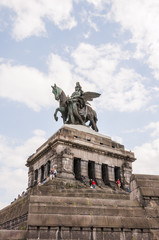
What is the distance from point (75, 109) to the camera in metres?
28.5

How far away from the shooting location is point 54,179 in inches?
776

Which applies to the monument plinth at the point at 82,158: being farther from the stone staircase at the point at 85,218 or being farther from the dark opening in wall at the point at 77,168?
the stone staircase at the point at 85,218

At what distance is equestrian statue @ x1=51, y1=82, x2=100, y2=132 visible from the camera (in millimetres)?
28516

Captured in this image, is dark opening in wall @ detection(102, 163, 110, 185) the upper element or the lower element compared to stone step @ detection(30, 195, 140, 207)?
upper

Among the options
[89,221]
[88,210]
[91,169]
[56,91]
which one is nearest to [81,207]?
[88,210]

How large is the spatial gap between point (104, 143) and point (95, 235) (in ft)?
56.7

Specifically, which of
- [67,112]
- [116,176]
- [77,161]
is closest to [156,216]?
[77,161]

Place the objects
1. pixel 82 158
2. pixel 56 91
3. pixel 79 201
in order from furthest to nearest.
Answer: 1. pixel 56 91
2. pixel 82 158
3. pixel 79 201

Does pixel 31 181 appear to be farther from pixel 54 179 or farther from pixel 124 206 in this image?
pixel 124 206

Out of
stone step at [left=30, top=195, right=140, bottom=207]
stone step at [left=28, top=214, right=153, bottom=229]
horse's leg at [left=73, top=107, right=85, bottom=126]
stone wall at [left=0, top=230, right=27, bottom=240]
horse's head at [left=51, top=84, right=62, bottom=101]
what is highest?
horse's head at [left=51, top=84, right=62, bottom=101]

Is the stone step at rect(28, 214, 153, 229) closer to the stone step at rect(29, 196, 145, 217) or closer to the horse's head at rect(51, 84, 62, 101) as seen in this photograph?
the stone step at rect(29, 196, 145, 217)

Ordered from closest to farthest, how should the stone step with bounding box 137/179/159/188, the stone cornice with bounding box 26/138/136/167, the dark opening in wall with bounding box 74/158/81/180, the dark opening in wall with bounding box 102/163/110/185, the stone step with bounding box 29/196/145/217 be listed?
1. the stone step with bounding box 29/196/145/217
2. the stone step with bounding box 137/179/159/188
3. the dark opening in wall with bounding box 74/158/81/180
4. the stone cornice with bounding box 26/138/136/167
5. the dark opening in wall with bounding box 102/163/110/185

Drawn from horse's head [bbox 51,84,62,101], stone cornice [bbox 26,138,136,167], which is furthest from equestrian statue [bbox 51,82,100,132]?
stone cornice [bbox 26,138,136,167]

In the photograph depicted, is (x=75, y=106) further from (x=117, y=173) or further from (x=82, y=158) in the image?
(x=117, y=173)
